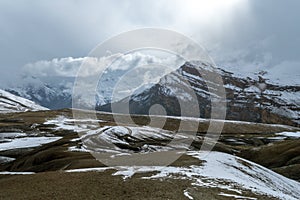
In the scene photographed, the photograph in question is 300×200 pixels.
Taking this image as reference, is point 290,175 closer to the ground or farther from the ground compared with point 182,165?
closer to the ground

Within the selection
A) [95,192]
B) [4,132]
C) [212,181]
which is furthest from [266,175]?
[4,132]

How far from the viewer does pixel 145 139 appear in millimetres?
162750

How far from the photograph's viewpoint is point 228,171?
53.3 meters

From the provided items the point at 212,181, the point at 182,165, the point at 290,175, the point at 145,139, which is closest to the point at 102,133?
the point at 145,139

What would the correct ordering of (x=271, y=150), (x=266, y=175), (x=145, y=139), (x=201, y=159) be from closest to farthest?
(x=201, y=159) → (x=266, y=175) → (x=271, y=150) → (x=145, y=139)

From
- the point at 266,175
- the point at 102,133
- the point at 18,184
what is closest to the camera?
the point at 18,184

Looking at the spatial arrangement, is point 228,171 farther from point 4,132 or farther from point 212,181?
point 4,132

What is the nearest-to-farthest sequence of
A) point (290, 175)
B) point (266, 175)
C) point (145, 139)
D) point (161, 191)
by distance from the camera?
point (161, 191) → point (266, 175) → point (290, 175) → point (145, 139)

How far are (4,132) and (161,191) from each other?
155 m

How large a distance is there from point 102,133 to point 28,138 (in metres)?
34.8

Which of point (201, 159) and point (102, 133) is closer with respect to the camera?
point (201, 159)

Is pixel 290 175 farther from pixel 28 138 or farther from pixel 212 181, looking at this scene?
pixel 28 138

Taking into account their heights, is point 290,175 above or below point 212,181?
below

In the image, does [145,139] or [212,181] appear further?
[145,139]
